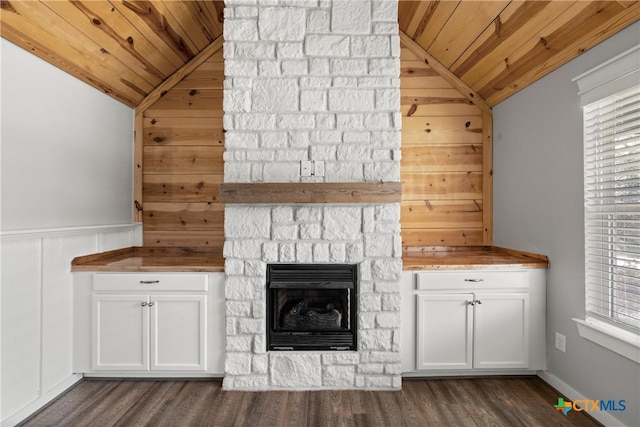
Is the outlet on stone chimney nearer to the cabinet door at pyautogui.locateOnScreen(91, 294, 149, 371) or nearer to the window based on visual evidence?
the cabinet door at pyautogui.locateOnScreen(91, 294, 149, 371)

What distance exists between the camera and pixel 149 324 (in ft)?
7.78

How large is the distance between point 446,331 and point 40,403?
263 centimetres

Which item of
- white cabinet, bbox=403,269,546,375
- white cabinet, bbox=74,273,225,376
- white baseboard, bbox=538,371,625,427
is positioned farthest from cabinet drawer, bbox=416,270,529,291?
white cabinet, bbox=74,273,225,376

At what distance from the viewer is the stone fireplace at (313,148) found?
2361 mm

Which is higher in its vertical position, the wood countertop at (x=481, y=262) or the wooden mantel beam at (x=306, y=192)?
the wooden mantel beam at (x=306, y=192)

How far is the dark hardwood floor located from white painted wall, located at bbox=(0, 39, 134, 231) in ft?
3.78

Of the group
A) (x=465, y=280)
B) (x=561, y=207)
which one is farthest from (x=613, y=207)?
(x=465, y=280)

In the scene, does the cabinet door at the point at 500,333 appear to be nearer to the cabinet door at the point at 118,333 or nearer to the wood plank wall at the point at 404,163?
the wood plank wall at the point at 404,163

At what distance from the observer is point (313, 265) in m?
2.36

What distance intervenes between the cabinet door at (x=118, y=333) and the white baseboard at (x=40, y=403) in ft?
A: 0.54

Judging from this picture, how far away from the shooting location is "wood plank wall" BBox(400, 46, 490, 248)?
320cm

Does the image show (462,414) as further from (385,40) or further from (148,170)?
(148,170)

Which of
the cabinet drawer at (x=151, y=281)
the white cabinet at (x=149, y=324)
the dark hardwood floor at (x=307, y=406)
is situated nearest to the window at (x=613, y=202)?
the dark hardwood floor at (x=307, y=406)

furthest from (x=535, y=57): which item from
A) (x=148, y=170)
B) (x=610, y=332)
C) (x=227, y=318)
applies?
(x=148, y=170)
